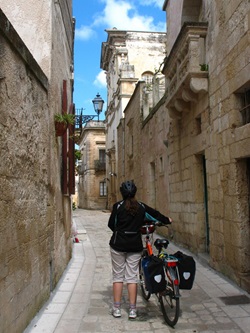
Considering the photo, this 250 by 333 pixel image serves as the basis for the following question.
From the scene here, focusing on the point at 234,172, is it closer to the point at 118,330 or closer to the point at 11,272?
the point at 118,330

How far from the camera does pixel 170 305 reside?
386cm

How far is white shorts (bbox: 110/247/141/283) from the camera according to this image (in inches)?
153

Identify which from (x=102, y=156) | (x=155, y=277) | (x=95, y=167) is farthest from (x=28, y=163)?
(x=102, y=156)

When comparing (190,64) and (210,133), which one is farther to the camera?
(190,64)

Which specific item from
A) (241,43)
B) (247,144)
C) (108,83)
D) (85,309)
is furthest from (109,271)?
(108,83)

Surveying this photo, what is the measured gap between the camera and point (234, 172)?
5.15 metres

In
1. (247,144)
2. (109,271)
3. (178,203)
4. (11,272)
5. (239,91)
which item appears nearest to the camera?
(11,272)

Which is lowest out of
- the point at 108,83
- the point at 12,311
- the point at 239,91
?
the point at 12,311

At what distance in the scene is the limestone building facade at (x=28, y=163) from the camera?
9.34 feet

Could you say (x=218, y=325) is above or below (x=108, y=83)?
below

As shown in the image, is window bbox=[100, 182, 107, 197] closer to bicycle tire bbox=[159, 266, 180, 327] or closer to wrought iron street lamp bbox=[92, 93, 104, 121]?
wrought iron street lamp bbox=[92, 93, 104, 121]

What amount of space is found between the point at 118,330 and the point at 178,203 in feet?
18.5

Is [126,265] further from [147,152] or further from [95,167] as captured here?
[95,167]

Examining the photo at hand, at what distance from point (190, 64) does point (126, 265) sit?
413 cm
